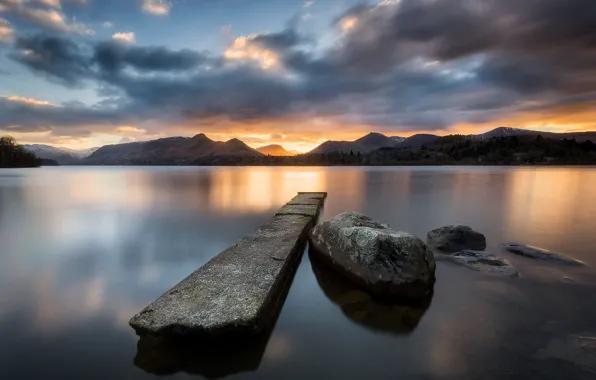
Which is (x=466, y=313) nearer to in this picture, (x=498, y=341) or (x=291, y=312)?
(x=498, y=341)

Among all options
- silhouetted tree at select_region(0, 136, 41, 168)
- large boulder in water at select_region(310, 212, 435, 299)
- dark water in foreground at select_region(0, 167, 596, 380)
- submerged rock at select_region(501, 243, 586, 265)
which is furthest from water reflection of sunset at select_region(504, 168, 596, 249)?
silhouetted tree at select_region(0, 136, 41, 168)

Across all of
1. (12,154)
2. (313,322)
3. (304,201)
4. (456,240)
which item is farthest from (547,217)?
(12,154)

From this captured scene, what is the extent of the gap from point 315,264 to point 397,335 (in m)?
3.49

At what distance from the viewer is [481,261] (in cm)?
781

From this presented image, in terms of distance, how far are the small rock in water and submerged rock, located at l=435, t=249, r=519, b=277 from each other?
364 mm

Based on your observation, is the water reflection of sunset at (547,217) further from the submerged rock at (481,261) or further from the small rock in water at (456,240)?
the submerged rock at (481,261)

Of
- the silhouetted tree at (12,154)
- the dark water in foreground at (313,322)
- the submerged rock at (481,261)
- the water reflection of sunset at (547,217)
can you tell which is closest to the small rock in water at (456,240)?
the submerged rock at (481,261)

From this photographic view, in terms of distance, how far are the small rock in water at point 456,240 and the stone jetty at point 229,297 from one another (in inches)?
179

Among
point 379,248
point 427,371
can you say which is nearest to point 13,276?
point 379,248

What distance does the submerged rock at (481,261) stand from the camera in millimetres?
7280

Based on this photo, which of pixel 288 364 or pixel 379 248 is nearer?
pixel 288 364

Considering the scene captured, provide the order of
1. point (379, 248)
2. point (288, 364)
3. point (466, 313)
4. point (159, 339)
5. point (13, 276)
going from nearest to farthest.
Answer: point (288, 364) < point (159, 339) < point (466, 313) < point (379, 248) < point (13, 276)

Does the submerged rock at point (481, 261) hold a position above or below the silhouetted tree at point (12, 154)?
below

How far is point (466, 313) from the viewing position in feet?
17.7
